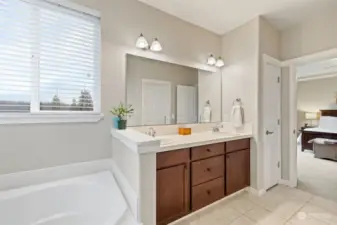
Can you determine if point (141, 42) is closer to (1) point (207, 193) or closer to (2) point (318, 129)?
(1) point (207, 193)

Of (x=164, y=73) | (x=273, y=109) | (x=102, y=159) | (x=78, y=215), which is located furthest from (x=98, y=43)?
(x=273, y=109)

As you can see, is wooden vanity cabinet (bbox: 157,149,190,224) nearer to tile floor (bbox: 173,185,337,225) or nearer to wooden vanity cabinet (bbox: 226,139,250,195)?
tile floor (bbox: 173,185,337,225)

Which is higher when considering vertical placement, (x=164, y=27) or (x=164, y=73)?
(x=164, y=27)

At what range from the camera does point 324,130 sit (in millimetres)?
5262

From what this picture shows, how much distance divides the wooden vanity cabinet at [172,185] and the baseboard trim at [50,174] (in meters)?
0.68

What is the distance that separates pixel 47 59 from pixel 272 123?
3.08 metres

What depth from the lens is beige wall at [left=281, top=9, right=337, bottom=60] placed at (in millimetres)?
2564

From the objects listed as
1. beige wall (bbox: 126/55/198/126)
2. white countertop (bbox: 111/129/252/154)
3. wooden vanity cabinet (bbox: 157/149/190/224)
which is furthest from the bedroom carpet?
beige wall (bbox: 126/55/198/126)

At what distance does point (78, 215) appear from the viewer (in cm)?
162

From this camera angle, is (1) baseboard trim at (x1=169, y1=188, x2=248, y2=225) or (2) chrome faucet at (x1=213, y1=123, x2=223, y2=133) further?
(2) chrome faucet at (x1=213, y1=123, x2=223, y2=133)

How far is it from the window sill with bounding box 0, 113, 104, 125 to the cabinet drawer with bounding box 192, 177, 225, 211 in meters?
1.38

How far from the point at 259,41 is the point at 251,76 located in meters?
0.50

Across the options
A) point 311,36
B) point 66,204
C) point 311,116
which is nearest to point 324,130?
point 311,116

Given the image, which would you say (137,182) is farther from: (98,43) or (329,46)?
(329,46)
